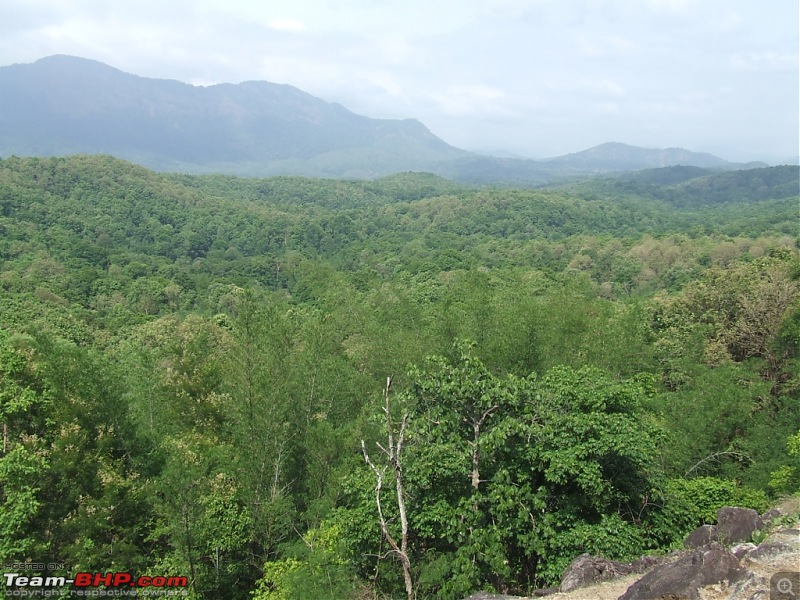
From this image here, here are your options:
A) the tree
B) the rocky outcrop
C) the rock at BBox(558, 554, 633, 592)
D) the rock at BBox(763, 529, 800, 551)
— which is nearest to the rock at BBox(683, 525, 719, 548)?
the rocky outcrop

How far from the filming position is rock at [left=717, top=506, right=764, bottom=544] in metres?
7.11

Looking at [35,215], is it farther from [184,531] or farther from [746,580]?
[746,580]

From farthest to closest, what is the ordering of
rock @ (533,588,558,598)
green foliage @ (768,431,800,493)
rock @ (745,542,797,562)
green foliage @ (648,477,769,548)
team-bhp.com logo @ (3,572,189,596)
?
green foliage @ (768,431,800,493), team-bhp.com logo @ (3,572,189,596), green foliage @ (648,477,769,548), rock @ (533,588,558,598), rock @ (745,542,797,562)

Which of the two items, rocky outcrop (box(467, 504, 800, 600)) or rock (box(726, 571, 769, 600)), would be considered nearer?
rock (box(726, 571, 769, 600))

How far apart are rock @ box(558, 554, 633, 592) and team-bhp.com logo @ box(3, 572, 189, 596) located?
23.6 feet

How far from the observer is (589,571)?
6.83 metres

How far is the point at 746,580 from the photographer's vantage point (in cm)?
528

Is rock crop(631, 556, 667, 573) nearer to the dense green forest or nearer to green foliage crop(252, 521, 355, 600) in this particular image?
the dense green forest

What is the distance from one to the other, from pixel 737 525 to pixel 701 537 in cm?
54

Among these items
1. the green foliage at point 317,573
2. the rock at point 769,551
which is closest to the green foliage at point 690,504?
the rock at point 769,551

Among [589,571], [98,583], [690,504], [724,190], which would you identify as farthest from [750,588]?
[724,190]

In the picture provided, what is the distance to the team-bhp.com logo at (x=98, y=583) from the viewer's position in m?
8.37

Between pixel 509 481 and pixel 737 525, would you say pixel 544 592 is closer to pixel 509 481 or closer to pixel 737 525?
pixel 509 481

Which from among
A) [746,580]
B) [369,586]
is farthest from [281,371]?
[746,580]
